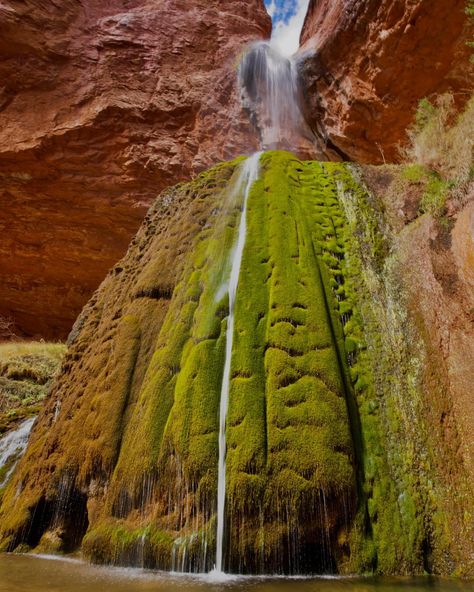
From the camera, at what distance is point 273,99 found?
1742 cm

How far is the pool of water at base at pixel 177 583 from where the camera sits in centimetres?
306

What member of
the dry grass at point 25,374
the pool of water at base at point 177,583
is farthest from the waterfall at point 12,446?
the pool of water at base at point 177,583

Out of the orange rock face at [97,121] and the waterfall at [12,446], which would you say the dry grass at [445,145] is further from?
the orange rock face at [97,121]

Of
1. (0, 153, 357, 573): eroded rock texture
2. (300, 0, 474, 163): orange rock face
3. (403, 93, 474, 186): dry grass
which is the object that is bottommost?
(0, 153, 357, 573): eroded rock texture

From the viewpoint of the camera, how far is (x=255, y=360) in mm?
4582

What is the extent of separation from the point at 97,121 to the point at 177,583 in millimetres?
14942

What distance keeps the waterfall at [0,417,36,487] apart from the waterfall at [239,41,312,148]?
12.5 metres

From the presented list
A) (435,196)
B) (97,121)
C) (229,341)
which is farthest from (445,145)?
(97,121)

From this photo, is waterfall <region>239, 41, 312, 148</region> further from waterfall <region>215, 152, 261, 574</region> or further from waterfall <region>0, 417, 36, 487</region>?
waterfall <region>0, 417, 36, 487</region>

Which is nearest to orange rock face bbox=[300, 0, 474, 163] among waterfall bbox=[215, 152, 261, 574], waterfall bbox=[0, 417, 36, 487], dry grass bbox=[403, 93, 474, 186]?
dry grass bbox=[403, 93, 474, 186]

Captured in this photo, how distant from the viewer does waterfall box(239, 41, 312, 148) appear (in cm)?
1691

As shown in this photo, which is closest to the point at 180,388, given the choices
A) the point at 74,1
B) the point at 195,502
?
the point at 195,502

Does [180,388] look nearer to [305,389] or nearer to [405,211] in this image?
[305,389]

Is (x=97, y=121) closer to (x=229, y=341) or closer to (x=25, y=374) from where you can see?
(x=25, y=374)
